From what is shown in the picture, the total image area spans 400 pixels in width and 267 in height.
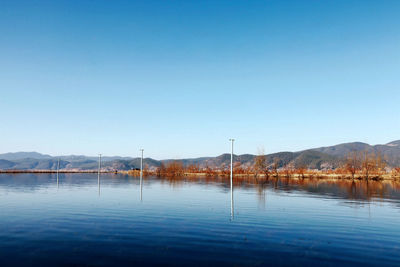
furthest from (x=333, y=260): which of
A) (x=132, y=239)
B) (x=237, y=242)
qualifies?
(x=132, y=239)

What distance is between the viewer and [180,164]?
474ft

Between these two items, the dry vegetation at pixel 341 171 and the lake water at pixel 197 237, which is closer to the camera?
the lake water at pixel 197 237

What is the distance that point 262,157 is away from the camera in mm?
128875

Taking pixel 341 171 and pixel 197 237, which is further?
pixel 341 171

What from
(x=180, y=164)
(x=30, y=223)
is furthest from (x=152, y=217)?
(x=180, y=164)

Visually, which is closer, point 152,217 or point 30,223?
point 30,223

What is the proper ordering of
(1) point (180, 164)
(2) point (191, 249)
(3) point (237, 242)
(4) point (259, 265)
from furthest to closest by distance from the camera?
(1) point (180, 164), (3) point (237, 242), (2) point (191, 249), (4) point (259, 265)

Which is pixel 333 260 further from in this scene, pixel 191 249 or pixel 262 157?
pixel 262 157

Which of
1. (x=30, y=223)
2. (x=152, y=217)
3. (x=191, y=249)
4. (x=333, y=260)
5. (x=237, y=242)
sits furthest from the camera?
(x=152, y=217)

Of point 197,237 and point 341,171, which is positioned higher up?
point 197,237

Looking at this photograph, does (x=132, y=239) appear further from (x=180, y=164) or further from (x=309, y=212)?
(x=180, y=164)

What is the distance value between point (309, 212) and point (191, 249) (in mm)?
15612

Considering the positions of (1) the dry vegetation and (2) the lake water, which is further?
(1) the dry vegetation

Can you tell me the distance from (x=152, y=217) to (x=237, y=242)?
9526 millimetres
